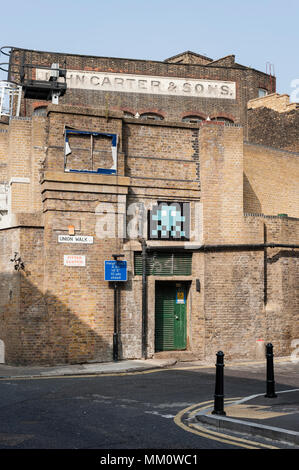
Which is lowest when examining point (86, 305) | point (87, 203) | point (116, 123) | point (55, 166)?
point (86, 305)

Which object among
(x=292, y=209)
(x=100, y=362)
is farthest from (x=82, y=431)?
(x=292, y=209)

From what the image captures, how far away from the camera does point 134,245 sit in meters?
17.3

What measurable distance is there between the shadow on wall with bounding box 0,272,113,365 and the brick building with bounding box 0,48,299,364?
3cm

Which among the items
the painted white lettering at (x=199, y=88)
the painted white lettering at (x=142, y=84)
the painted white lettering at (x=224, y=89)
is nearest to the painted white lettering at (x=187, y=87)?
the painted white lettering at (x=199, y=88)

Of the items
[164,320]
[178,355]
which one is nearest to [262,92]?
[164,320]

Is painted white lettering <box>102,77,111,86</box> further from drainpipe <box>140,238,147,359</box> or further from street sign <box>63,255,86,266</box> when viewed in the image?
street sign <box>63,255,86,266</box>

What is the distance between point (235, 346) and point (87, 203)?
6.55 meters

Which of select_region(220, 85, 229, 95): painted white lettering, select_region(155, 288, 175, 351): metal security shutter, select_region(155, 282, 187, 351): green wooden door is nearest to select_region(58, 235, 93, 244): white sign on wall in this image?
select_region(155, 282, 187, 351): green wooden door

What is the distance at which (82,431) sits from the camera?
26.0 feet

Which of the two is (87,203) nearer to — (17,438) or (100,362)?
(100,362)

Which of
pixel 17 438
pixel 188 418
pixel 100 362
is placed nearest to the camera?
pixel 17 438

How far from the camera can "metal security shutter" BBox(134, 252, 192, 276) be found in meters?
17.5

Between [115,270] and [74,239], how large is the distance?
5.10 feet

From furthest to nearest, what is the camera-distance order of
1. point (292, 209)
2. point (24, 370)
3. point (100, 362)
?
point (292, 209), point (100, 362), point (24, 370)
